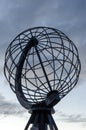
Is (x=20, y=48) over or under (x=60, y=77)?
over

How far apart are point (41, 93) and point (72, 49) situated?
5.43m

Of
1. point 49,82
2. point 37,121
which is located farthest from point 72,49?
point 37,121

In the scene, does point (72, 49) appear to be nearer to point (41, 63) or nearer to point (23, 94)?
point (41, 63)

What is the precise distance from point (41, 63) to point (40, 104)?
3.93m

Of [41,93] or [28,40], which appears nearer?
[41,93]

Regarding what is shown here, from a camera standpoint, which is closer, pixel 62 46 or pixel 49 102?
pixel 49 102

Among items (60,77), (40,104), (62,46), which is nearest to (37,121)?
(40,104)

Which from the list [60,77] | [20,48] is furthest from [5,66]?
[60,77]

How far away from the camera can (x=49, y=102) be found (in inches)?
1720

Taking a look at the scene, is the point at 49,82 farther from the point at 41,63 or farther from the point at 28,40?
the point at 28,40

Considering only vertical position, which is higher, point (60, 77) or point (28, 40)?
point (28, 40)

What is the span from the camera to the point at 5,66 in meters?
47.2

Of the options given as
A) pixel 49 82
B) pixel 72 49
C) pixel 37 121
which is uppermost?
pixel 72 49

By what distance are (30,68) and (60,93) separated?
358 centimetres
